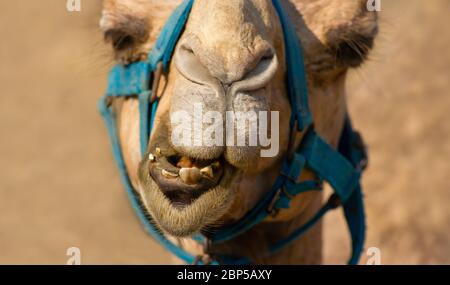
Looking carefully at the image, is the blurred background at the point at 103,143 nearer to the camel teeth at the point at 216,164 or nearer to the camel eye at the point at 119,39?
the camel eye at the point at 119,39

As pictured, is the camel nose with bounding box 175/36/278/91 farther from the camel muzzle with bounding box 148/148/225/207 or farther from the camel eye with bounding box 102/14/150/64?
the camel eye with bounding box 102/14/150/64

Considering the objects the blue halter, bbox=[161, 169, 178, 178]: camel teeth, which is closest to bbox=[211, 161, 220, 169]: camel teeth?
bbox=[161, 169, 178, 178]: camel teeth

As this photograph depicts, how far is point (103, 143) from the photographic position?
8.59 meters

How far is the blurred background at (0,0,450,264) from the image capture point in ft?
15.2

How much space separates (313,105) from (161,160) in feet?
2.31

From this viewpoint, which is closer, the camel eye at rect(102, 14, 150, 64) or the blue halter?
the blue halter

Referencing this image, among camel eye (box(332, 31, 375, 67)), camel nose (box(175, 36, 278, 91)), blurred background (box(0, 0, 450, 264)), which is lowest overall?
blurred background (box(0, 0, 450, 264))

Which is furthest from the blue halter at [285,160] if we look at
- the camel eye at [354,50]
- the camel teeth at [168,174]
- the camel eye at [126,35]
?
the camel teeth at [168,174]

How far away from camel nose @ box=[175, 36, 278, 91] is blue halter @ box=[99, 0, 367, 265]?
281 mm

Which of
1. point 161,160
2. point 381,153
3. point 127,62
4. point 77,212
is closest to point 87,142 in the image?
point 77,212

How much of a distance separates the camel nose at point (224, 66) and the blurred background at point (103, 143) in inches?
29.5

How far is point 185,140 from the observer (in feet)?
7.09

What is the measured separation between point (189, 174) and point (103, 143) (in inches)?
257
